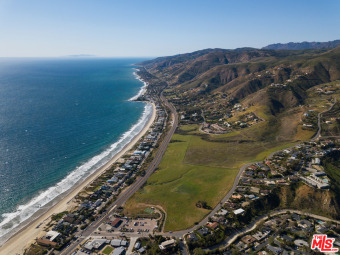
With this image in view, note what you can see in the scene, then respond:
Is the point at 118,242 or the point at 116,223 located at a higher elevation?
the point at 116,223

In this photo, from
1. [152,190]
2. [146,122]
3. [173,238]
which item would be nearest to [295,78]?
[146,122]

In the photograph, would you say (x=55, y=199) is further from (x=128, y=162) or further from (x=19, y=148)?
(x=19, y=148)

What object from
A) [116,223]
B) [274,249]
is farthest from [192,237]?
[116,223]

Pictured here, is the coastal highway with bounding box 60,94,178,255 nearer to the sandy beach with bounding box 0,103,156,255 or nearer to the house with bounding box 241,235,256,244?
the sandy beach with bounding box 0,103,156,255

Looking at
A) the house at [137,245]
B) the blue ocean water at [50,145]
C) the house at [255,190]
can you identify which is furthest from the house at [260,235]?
the blue ocean water at [50,145]

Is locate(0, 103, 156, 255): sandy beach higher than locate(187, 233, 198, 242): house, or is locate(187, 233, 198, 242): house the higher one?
locate(187, 233, 198, 242): house

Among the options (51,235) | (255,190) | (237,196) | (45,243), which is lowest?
(45,243)

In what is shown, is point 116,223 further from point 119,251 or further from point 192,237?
point 192,237

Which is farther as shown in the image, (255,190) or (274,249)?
(255,190)

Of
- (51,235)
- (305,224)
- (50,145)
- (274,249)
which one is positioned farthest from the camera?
(50,145)

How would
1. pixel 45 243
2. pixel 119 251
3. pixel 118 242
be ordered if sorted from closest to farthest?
pixel 119 251, pixel 118 242, pixel 45 243

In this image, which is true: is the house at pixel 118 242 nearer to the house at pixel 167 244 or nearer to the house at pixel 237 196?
the house at pixel 167 244

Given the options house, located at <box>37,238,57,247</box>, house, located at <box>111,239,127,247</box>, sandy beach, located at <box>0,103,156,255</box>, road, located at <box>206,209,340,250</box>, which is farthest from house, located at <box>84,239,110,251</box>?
road, located at <box>206,209,340,250</box>
